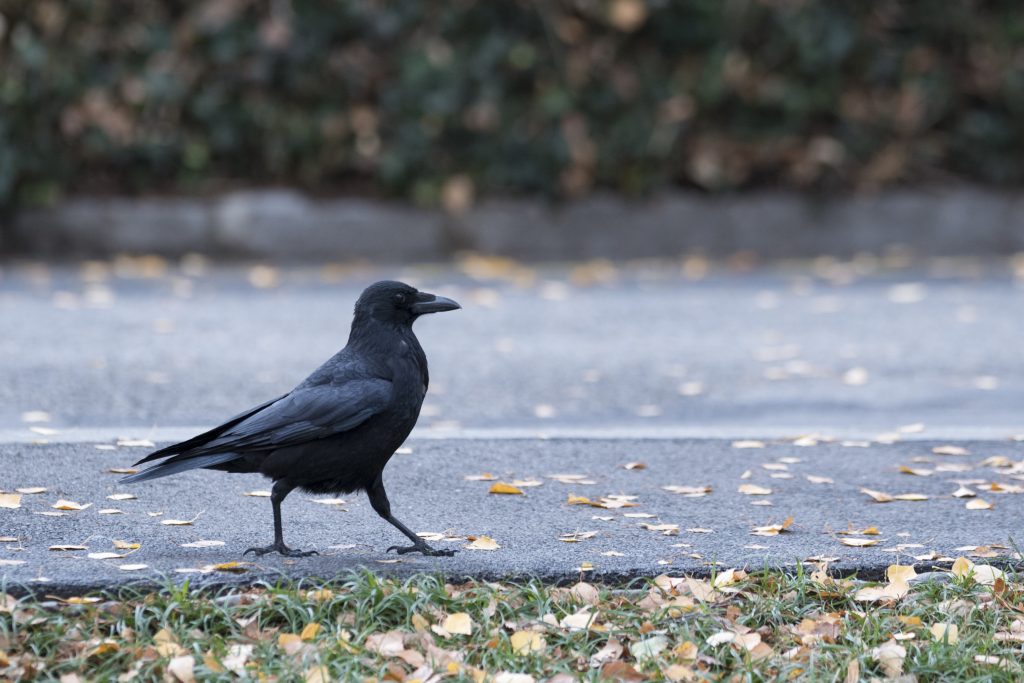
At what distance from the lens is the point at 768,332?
834cm

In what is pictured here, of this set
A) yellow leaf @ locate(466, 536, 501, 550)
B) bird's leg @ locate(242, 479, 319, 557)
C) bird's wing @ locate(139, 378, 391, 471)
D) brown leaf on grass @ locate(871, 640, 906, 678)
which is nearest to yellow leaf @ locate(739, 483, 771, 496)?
yellow leaf @ locate(466, 536, 501, 550)

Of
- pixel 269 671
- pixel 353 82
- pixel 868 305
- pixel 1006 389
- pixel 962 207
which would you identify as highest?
pixel 353 82

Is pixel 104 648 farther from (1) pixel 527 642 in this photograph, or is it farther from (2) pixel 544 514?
(2) pixel 544 514

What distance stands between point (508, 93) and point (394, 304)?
6.66m

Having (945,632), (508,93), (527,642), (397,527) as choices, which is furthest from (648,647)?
(508,93)

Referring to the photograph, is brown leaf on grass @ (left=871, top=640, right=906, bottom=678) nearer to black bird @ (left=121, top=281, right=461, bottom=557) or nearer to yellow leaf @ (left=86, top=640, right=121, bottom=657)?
black bird @ (left=121, top=281, right=461, bottom=557)

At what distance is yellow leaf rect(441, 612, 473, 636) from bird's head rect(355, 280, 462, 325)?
97cm

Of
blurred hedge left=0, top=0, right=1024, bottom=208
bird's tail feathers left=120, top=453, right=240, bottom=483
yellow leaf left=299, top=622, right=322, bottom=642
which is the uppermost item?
blurred hedge left=0, top=0, right=1024, bottom=208

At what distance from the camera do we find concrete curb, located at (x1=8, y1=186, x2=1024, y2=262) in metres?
10.8

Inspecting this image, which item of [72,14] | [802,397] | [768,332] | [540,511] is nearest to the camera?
[540,511]

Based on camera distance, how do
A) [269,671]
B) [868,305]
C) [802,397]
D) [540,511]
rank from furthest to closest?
[868,305] → [802,397] → [540,511] → [269,671]

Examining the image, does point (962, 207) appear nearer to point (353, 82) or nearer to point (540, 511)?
point (353, 82)

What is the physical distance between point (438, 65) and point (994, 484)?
645 centimetres

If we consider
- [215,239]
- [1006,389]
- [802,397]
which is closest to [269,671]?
[802,397]
